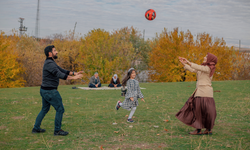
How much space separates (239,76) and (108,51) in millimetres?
19868

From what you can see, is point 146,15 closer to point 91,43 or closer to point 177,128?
point 91,43

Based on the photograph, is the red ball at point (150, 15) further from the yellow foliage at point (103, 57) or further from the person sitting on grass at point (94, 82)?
the yellow foliage at point (103, 57)

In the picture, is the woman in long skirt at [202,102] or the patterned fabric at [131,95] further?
the patterned fabric at [131,95]

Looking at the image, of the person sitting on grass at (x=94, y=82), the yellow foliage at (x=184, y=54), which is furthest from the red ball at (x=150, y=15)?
the yellow foliage at (x=184, y=54)

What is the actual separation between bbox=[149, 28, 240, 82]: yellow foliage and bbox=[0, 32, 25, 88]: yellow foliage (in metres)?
19.2

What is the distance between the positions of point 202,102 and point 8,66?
2679 cm

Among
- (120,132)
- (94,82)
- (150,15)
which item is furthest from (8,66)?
(120,132)

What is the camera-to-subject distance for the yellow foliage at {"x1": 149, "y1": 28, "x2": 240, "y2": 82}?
108 ft

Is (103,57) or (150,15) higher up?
(150,15)

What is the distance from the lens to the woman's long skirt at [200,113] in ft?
19.0

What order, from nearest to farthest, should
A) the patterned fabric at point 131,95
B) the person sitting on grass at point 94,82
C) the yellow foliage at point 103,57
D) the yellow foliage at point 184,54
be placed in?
the patterned fabric at point 131,95 → the person sitting on grass at point 94,82 → the yellow foliage at point 103,57 → the yellow foliage at point 184,54

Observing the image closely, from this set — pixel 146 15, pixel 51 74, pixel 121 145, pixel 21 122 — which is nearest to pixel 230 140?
pixel 121 145

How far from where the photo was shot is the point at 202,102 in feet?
Answer: 19.3

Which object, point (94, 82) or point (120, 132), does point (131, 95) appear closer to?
point (120, 132)
